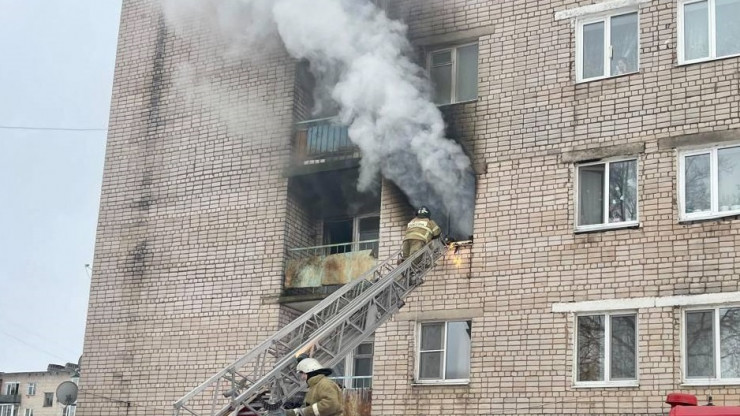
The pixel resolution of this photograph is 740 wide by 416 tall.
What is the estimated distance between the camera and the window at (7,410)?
78625 millimetres

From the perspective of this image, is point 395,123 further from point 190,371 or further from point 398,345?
point 190,371

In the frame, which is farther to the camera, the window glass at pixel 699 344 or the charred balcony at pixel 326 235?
the charred balcony at pixel 326 235

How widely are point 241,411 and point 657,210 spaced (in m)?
6.58

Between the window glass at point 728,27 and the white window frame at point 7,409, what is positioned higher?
the window glass at point 728,27

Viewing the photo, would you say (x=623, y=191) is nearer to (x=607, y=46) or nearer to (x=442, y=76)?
(x=607, y=46)

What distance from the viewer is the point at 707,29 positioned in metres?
14.6

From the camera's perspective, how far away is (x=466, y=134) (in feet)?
53.0

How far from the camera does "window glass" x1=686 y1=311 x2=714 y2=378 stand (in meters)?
13.3

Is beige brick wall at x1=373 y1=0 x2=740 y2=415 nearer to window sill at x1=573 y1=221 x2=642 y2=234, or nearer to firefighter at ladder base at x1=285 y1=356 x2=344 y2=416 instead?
window sill at x1=573 y1=221 x2=642 y2=234

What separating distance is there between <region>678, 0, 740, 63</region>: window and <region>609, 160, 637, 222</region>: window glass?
5.66ft

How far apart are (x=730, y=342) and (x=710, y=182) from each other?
88.4 inches

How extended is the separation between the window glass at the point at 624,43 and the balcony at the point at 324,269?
4.89 meters

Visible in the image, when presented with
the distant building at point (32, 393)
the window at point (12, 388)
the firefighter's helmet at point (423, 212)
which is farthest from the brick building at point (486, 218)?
the window at point (12, 388)

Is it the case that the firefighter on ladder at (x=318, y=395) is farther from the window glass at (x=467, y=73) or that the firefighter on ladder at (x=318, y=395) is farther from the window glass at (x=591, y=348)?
the window glass at (x=467, y=73)
